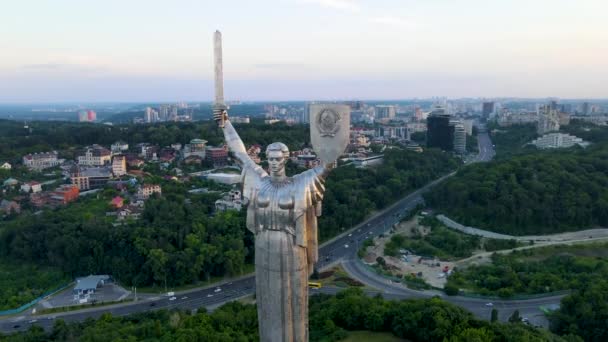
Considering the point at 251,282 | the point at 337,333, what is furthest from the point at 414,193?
the point at 337,333

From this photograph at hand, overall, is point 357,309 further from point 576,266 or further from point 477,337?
point 576,266

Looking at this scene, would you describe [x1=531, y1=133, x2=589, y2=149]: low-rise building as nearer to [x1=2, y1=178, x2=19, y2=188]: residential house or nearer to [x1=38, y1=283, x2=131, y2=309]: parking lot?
[x1=38, y1=283, x2=131, y2=309]: parking lot

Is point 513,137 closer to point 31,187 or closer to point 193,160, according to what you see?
point 193,160

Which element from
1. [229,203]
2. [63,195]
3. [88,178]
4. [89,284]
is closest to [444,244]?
[229,203]

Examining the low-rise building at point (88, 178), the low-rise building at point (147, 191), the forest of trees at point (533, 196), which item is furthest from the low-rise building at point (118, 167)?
the forest of trees at point (533, 196)

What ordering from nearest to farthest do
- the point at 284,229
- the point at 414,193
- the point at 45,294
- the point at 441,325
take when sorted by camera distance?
the point at 284,229 < the point at 441,325 < the point at 45,294 < the point at 414,193

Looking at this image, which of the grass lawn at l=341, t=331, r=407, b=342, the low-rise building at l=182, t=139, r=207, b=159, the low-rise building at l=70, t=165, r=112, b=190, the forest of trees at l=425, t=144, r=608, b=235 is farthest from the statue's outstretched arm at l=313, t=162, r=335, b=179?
the low-rise building at l=182, t=139, r=207, b=159
